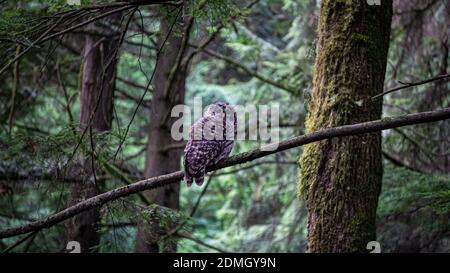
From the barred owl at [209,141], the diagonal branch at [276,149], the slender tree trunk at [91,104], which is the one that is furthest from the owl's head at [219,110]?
the slender tree trunk at [91,104]

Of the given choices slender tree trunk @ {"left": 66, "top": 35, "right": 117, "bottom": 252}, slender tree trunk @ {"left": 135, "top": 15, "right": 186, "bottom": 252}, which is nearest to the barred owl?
slender tree trunk @ {"left": 66, "top": 35, "right": 117, "bottom": 252}

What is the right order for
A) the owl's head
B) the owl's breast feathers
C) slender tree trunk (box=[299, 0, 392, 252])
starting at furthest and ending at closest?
the owl's head < the owl's breast feathers < slender tree trunk (box=[299, 0, 392, 252])

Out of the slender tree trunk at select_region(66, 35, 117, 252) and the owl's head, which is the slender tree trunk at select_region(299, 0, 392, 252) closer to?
the owl's head

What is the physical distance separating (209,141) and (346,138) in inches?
42.0

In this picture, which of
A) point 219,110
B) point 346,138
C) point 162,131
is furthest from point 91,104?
point 346,138

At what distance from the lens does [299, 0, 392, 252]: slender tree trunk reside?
4.36 meters

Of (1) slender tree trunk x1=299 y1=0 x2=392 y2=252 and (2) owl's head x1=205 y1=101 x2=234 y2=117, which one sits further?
(2) owl's head x1=205 y1=101 x2=234 y2=117

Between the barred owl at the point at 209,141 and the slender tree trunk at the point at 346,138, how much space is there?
0.65m

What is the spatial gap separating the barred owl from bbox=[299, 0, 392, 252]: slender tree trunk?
2.13 feet

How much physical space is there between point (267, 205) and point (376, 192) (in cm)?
624

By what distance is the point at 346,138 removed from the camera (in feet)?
14.4

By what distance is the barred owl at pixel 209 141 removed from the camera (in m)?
4.70

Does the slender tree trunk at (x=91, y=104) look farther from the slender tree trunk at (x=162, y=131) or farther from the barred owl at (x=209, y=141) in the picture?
the barred owl at (x=209, y=141)

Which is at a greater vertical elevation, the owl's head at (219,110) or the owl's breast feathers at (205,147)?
the owl's head at (219,110)
